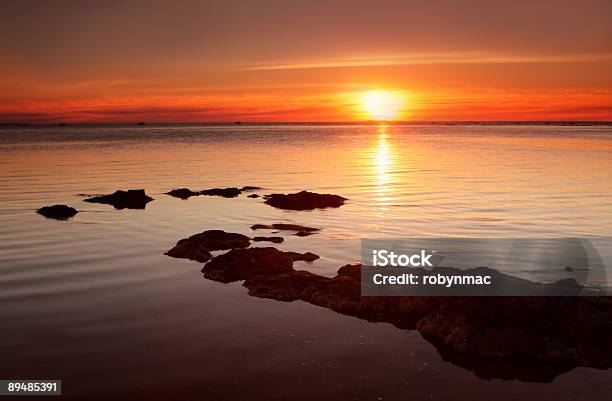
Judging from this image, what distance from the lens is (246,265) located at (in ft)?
56.7

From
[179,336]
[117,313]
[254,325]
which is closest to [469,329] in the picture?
[254,325]

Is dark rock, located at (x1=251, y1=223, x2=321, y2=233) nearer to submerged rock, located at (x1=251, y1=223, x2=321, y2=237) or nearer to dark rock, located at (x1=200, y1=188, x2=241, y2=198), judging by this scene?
submerged rock, located at (x1=251, y1=223, x2=321, y2=237)

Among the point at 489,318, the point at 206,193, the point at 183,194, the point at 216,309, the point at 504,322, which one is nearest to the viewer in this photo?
the point at 504,322

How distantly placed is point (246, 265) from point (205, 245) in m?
3.24

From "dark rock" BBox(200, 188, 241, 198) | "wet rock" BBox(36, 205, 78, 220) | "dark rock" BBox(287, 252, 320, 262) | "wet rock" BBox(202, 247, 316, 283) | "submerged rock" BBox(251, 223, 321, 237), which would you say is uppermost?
"wet rock" BBox(202, 247, 316, 283)

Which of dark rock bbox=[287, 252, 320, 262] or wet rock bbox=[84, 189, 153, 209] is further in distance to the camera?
wet rock bbox=[84, 189, 153, 209]

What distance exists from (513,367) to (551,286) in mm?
4294

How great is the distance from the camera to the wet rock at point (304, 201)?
31109mm

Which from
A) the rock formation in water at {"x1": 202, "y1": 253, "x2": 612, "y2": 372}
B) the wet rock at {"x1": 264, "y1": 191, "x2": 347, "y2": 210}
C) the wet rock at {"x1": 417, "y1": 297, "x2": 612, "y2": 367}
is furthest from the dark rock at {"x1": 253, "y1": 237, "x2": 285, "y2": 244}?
the wet rock at {"x1": 417, "y1": 297, "x2": 612, "y2": 367}

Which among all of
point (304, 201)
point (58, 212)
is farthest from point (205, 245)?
point (304, 201)

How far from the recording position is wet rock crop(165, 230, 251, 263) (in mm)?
19297

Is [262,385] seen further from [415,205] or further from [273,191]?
[273,191]

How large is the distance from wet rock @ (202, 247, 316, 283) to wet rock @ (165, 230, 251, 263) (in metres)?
1.52

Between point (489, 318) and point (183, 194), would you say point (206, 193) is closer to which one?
point (183, 194)
